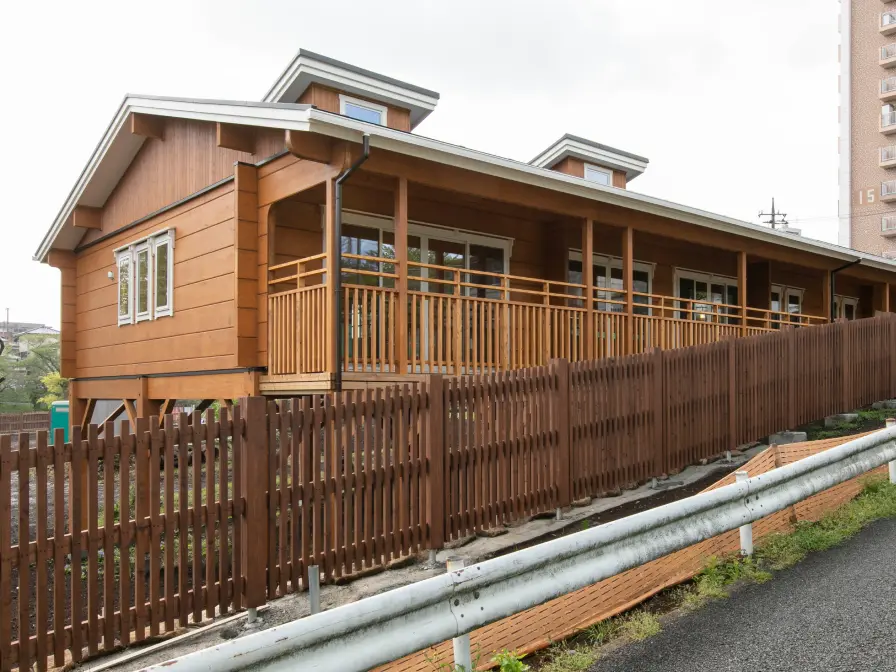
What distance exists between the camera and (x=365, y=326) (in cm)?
850

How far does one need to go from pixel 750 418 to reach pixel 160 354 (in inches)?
385

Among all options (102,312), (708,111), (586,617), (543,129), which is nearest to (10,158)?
(543,129)

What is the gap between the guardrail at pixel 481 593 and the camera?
278cm

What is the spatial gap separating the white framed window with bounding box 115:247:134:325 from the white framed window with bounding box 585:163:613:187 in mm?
11430

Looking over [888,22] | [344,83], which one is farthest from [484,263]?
[888,22]

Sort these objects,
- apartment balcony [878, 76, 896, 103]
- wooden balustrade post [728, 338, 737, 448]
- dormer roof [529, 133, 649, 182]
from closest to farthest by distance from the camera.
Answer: wooden balustrade post [728, 338, 737, 448] → dormer roof [529, 133, 649, 182] → apartment balcony [878, 76, 896, 103]

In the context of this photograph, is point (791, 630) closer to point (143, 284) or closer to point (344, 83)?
point (344, 83)

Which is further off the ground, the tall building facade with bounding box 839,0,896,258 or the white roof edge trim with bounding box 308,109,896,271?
the tall building facade with bounding box 839,0,896,258

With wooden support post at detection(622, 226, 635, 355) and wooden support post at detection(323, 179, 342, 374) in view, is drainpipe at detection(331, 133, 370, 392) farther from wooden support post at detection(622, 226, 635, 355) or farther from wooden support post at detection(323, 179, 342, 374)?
wooden support post at detection(622, 226, 635, 355)

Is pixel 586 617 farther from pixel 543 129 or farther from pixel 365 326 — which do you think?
pixel 543 129

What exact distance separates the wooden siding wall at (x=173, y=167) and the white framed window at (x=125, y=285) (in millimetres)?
679

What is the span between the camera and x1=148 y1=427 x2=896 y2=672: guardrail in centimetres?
278

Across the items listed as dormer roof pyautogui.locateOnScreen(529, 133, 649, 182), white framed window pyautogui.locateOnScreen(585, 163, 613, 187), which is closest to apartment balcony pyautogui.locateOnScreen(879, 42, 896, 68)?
dormer roof pyautogui.locateOnScreen(529, 133, 649, 182)

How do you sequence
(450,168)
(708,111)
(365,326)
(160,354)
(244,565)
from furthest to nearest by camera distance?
(708,111) < (160,354) < (450,168) < (365,326) < (244,565)
